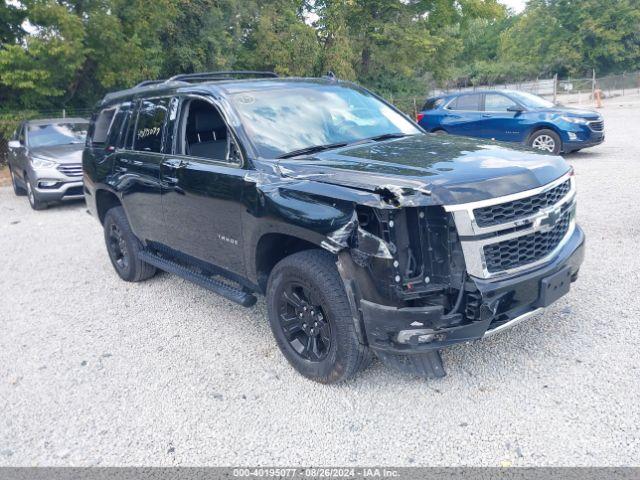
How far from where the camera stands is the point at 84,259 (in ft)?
23.4

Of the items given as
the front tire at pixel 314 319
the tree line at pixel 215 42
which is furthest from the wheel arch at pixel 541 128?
the tree line at pixel 215 42

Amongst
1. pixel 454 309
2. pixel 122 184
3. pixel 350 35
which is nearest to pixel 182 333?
pixel 122 184

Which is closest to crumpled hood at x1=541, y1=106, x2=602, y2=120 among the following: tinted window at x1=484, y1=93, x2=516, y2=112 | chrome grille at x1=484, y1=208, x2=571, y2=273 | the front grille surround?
tinted window at x1=484, y1=93, x2=516, y2=112

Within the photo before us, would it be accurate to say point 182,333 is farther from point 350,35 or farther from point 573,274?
point 350,35

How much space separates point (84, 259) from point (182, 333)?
3137mm

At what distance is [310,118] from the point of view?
4.39 meters

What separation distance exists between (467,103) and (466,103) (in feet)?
0.10

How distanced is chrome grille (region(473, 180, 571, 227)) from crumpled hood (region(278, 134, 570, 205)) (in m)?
0.07

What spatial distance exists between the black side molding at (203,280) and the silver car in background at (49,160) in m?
5.83

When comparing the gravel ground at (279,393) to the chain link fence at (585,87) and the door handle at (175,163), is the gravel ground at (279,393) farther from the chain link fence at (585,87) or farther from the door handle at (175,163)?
the chain link fence at (585,87)

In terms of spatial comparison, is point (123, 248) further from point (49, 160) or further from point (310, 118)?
point (49, 160)

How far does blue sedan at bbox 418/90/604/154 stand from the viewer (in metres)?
11.8

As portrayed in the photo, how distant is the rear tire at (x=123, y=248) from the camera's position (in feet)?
18.9

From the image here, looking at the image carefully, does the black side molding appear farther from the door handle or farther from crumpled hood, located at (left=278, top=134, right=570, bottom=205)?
crumpled hood, located at (left=278, top=134, right=570, bottom=205)
